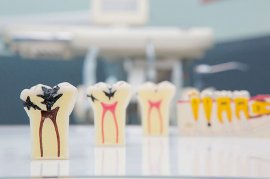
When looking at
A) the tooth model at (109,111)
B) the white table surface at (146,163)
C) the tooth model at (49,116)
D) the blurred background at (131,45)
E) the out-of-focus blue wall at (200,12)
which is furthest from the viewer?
the out-of-focus blue wall at (200,12)

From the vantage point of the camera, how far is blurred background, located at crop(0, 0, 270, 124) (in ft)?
8.64

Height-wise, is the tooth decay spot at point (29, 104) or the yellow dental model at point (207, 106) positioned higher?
the yellow dental model at point (207, 106)

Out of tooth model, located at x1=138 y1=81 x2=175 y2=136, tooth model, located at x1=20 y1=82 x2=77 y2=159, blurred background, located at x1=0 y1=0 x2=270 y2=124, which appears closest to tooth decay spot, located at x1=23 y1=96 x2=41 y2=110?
tooth model, located at x1=20 y1=82 x2=77 y2=159

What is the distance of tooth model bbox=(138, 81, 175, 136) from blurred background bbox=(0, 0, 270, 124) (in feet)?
4.51

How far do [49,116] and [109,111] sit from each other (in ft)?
0.55

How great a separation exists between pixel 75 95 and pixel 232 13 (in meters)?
2.85

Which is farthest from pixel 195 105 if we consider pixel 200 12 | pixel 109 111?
pixel 200 12

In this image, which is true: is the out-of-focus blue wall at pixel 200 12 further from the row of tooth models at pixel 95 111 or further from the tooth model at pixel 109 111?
the tooth model at pixel 109 111

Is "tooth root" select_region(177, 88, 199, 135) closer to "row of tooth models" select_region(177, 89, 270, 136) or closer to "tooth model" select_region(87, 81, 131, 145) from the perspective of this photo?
"row of tooth models" select_region(177, 89, 270, 136)

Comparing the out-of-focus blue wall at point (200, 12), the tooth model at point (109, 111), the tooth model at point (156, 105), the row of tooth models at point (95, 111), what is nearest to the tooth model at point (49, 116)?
the row of tooth models at point (95, 111)

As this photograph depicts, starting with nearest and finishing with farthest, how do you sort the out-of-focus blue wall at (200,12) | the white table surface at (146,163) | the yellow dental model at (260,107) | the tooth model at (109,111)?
the white table surface at (146,163) < the tooth model at (109,111) < the yellow dental model at (260,107) < the out-of-focus blue wall at (200,12)

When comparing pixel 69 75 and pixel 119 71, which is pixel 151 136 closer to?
pixel 119 71

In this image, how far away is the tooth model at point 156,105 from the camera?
1046 millimetres

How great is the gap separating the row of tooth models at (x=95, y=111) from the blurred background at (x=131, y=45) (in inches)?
54.9
